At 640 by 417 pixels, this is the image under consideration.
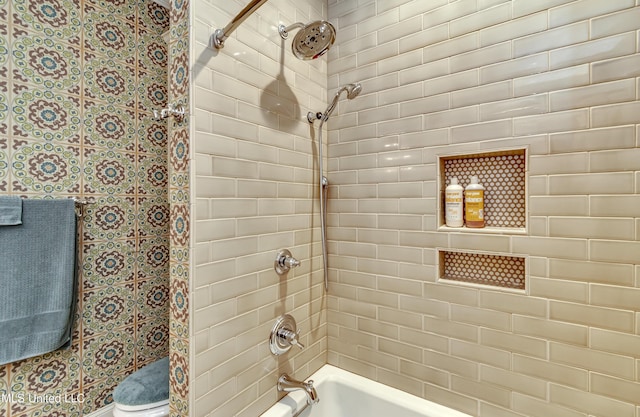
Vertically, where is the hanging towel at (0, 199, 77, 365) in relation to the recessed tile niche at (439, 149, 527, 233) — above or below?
below

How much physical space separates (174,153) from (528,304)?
145 cm

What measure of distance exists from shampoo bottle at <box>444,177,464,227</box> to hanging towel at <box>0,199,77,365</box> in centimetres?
191

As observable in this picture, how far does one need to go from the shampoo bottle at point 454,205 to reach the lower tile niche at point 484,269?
14 cm

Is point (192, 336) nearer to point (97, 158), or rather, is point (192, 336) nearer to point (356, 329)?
point (356, 329)

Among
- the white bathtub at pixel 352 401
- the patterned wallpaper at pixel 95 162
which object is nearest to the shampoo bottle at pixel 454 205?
the white bathtub at pixel 352 401

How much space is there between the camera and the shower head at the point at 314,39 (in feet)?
3.54

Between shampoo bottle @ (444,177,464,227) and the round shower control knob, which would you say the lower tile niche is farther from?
the round shower control knob

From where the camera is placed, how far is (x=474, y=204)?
1.19 metres

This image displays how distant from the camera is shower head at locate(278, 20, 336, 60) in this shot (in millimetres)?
1078

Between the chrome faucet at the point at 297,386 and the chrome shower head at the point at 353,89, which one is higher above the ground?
the chrome shower head at the point at 353,89

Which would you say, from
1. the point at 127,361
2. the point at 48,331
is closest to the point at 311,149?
the point at 48,331

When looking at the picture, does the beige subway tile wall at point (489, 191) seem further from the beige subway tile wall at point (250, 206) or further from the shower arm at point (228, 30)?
the shower arm at point (228, 30)

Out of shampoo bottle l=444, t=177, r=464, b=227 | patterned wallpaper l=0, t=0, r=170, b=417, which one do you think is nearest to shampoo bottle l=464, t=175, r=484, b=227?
shampoo bottle l=444, t=177, r=464, b=227

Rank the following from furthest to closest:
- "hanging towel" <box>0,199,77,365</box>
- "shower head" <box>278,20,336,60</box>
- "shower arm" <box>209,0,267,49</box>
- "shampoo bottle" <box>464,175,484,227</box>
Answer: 1. "hanging towel" <box>0,199,77,365</box>
2. "shampoo bottle" <box>464,175,484,227</box>
3. "shower head" <box>278,20,336,60</box>
4. "shower arm" <box>209,0,267,49</box>
